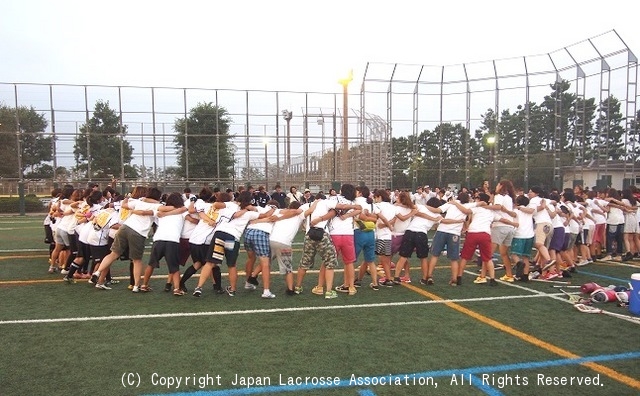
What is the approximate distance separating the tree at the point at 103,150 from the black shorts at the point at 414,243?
902 inches

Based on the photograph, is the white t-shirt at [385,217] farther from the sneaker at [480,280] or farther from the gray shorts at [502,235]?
the gray shorts at [502,235]

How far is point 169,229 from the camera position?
752 centimetres

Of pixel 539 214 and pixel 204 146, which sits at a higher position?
pixel 204 146

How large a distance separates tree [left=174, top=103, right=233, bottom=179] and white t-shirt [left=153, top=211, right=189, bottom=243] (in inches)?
789

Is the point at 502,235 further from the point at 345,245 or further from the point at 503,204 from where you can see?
the point at 345,245

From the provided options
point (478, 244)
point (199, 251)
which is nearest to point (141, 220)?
point (199, 251)

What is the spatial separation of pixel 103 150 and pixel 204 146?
5.98 meters

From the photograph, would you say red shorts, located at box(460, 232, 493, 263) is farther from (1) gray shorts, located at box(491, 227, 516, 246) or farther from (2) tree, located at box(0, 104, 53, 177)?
(2) tree, located at box(0, 104, 53, 177)

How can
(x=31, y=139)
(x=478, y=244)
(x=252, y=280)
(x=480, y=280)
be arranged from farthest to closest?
(x=31, y=139) < (x=480, y=280) < (x=478, y=244) < (x=252, y=280)

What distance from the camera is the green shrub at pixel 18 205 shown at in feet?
89.9

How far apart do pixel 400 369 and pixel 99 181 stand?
83.9 feet

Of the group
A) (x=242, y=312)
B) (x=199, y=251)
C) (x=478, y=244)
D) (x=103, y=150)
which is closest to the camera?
(x=242, y=312)

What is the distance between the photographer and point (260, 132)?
94.9 ft

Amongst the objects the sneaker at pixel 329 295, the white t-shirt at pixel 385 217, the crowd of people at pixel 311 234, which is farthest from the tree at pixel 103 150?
the sneaker at pixel 329 295
